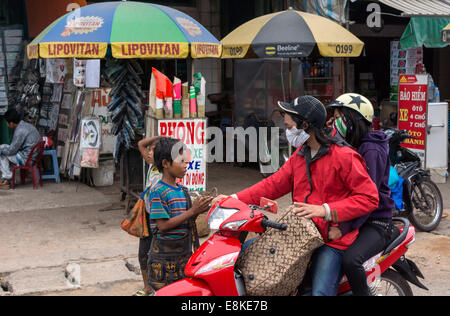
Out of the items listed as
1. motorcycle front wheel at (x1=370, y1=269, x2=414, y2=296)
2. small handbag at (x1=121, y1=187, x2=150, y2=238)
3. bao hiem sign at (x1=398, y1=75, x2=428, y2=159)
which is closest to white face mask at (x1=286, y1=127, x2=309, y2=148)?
motorcycle front wheel at (x1=370, y1=269, x2=414, y2=296)

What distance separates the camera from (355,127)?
3.84 m

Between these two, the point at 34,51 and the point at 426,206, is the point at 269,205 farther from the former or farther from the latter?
the point at 34,51

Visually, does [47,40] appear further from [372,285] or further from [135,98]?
[372,285]

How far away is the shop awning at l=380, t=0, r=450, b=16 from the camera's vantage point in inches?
395

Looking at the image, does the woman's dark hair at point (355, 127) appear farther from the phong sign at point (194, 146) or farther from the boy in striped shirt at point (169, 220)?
the phong sign at point (194, 146)

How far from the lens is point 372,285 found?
3668 mm

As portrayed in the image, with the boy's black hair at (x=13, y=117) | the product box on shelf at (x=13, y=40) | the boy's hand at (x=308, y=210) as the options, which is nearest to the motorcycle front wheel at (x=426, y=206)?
the boy's hand at (x=308, y=210)

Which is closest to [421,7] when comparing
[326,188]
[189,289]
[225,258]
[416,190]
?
[416,190]

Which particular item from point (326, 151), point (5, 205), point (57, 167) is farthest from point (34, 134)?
point (326, 151)

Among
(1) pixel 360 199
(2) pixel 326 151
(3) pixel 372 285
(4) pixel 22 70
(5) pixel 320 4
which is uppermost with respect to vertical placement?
(5) pixel 320 4

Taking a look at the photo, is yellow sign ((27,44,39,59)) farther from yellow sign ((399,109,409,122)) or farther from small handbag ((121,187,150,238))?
yellow sign ((399,109,409,122))

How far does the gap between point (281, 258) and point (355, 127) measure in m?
1.05

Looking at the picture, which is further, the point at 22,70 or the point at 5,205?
the point at 22,70

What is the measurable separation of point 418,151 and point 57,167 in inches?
223
